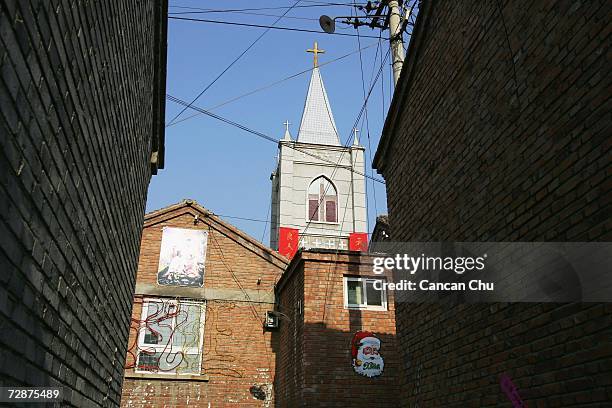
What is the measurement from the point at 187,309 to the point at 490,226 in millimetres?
11945

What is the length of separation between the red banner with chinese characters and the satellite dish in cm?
2047

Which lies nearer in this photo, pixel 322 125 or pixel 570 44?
pixel 570 44

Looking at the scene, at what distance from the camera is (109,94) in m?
4.31

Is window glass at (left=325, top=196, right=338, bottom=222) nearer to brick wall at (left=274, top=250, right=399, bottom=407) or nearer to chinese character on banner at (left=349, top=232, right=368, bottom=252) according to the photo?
chinese character on banner at (left=349, top=232, right=368, bottom=252)

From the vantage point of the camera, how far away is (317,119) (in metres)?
41.3

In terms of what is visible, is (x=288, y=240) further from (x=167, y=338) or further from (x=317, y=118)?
(x=167, y=338)

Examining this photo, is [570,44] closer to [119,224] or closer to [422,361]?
[422,361]

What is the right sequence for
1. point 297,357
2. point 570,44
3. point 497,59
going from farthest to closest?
1. point 297,357
2. point 497,59
3. point 570,44

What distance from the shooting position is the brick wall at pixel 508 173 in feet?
12.4

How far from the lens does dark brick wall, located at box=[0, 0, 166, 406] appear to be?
2477 mm

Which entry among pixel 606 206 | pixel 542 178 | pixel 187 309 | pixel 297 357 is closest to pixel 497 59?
pixel 542 178

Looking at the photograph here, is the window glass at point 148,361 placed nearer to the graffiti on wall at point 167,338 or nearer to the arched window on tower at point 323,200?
the graffiti on wall at point 167,338

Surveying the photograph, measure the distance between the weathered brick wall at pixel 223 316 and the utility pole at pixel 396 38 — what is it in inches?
320

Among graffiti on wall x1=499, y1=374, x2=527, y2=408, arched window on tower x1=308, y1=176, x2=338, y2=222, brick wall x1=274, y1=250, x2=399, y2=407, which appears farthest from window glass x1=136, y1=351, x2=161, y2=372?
arched window on tower x1=308, y1=176, x2=338, y2=222
